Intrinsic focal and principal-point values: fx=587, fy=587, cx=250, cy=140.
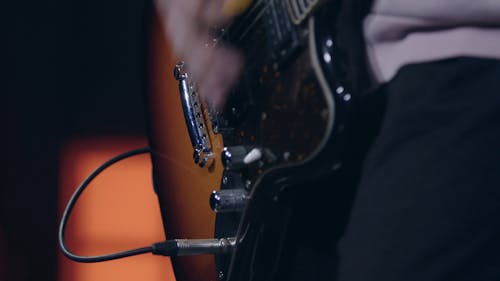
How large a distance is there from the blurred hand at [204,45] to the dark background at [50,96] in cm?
65

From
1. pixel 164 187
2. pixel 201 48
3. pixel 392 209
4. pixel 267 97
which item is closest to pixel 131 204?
pixel 164 187

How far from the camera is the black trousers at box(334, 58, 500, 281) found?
1.45 feet

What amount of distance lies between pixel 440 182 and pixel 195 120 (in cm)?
41

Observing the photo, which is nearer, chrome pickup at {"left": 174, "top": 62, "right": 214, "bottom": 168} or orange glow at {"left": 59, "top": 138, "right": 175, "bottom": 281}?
chrome pickup at {"left": 174, "top": 62, "right": 214, "bottom": 168}

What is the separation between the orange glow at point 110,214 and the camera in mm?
1385

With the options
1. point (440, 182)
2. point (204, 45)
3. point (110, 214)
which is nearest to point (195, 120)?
point (204, 45)

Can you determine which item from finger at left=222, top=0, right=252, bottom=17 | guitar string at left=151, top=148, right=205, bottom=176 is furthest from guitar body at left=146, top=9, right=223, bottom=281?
finger at left=222, top=0, right=252, bottom=17

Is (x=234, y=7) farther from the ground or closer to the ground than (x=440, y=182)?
farther from the ground

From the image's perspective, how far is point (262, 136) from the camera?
593 mm

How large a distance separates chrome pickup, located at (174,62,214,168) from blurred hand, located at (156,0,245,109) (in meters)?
0.05

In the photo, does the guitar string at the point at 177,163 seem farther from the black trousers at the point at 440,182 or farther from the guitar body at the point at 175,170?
the black trousers at the point at 440,182

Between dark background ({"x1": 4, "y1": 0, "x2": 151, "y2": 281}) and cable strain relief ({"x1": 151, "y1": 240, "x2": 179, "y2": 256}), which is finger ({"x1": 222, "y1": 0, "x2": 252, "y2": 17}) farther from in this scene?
dark background ({"x1": 4, "y1": 0, "x2": 151, "y2": 281})

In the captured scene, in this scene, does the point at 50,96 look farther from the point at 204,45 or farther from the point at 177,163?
the point at 204,45

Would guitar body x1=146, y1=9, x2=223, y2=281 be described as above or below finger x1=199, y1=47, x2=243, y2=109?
below
